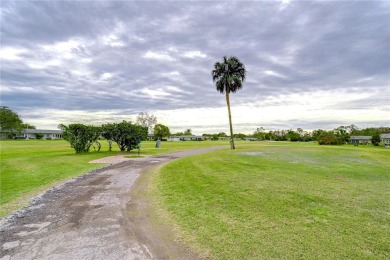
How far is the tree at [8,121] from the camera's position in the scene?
84.0m

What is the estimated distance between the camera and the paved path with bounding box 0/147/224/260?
4.07m

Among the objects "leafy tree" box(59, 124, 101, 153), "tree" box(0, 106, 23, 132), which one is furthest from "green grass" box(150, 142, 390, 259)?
"tree" box(0, 106, 23, 132)

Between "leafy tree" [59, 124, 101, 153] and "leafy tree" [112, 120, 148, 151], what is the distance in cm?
180

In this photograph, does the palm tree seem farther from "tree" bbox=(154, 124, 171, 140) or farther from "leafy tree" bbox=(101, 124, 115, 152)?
"tree" bbox=(154, 124, 171, 140)

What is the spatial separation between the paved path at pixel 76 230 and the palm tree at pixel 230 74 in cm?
2639

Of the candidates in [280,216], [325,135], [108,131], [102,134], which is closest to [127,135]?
[108,131]

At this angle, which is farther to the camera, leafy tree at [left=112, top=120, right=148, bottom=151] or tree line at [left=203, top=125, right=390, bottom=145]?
tree line at [left=203, top=125, right=390, bottom=145]

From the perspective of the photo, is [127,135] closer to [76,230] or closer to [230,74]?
[230,74]

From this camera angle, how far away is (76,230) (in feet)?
16.4

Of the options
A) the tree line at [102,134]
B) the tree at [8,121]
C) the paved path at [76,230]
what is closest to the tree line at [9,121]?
the tree at [8,121]

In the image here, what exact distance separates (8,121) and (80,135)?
84.2 metres

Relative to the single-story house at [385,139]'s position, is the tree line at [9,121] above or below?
above

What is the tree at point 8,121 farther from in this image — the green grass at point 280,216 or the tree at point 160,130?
the green grass at point 280,216

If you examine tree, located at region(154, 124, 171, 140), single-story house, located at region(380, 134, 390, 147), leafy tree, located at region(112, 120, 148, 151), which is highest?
tree, located at region(154, 124, 171, 140)
